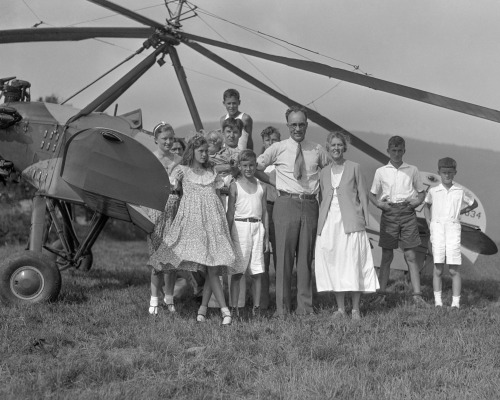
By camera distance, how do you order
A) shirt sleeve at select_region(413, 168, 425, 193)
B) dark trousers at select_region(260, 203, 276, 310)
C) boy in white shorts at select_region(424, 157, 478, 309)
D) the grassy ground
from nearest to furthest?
1. the grassy ground
2. dark trousers at select_region(260, 203, 276, 310)
3. boy in white shorts at select_region(424, 157, 478, 309)
4. shirt sleeve at select_region(413, 168, 425, 193)

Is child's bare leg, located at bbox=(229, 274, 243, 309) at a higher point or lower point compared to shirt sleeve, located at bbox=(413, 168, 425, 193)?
lower

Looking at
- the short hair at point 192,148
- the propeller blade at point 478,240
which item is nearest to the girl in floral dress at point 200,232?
the short hair at point 192,148

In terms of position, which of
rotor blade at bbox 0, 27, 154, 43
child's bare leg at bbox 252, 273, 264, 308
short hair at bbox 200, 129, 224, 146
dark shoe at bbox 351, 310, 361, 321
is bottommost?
dark shoe at bbox 351, 310, 361, 321

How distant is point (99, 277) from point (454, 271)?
4.79 m

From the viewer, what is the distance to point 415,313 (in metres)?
6.31

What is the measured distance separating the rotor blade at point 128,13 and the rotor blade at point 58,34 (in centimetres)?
14

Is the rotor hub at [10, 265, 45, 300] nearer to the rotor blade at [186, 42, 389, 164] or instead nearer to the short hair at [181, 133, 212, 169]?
the short hair at [181, 133, 212, 169]

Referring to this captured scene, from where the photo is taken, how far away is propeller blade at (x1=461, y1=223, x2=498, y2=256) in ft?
27.1

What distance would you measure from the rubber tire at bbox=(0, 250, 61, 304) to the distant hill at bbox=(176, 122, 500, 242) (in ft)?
8.65

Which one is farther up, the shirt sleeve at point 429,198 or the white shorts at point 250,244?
the shirt sleeve at point 429,198

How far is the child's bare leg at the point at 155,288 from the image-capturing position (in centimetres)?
609

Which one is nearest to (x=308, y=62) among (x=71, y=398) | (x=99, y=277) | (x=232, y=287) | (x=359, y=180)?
(x=359, y=180)

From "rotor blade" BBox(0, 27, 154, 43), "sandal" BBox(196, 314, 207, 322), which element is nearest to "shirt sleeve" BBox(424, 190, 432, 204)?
"sandal" BBox(196, 314, 207, 322)

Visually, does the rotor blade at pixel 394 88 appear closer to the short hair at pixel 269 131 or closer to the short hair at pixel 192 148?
the short hair at pixel 192 148
